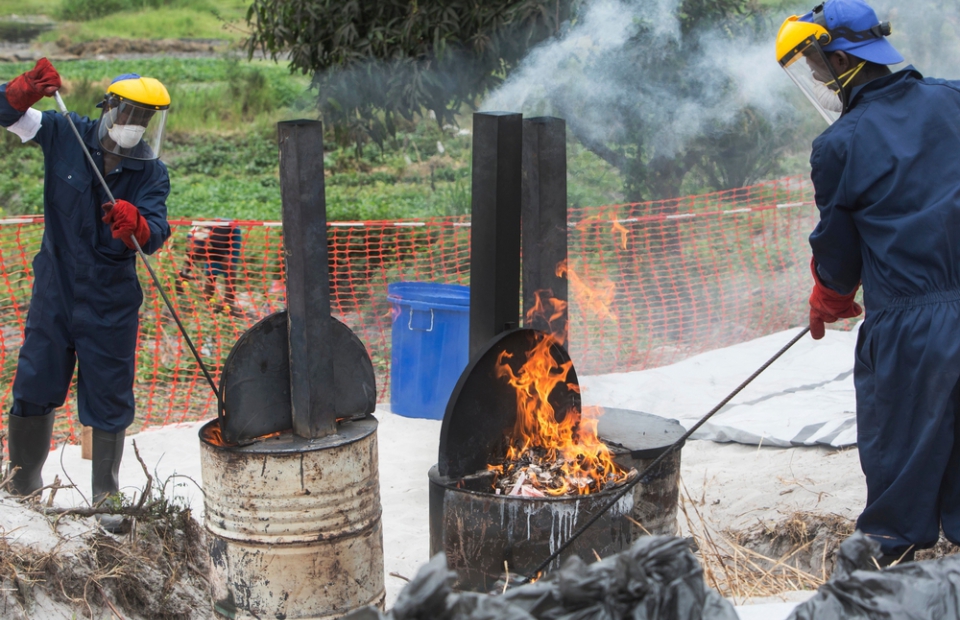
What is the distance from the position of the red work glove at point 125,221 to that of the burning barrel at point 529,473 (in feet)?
5.55

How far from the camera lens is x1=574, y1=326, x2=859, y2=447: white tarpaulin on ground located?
5676 millimetres

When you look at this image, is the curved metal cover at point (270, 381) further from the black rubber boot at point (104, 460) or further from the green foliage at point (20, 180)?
the green foliage at point (20, 180)

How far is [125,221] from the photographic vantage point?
3.93 meters

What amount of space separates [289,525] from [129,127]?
2060 millimetres

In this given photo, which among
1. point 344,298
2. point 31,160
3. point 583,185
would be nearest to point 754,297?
point 583,185

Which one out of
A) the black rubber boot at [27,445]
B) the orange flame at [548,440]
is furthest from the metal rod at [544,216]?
the black rubber boot at [27,445]

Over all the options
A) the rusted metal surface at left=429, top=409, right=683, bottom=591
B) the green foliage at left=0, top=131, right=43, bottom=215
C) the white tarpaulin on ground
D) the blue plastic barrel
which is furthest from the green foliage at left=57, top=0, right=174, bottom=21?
the rusted metal surface at left=429, top=409, right=683, bottom=591

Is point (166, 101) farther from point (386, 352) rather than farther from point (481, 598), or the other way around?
point (386, 352)

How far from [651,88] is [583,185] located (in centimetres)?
290

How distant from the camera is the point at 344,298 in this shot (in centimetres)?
885

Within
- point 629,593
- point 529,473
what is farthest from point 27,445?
point 629,593

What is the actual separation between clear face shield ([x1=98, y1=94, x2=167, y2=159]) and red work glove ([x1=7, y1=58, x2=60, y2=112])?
0.83 ft

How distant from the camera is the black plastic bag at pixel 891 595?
192 centimetres

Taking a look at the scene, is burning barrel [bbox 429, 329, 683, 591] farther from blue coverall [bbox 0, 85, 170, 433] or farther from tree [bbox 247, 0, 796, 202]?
tree [bbox 247, 0, 796, 202]
